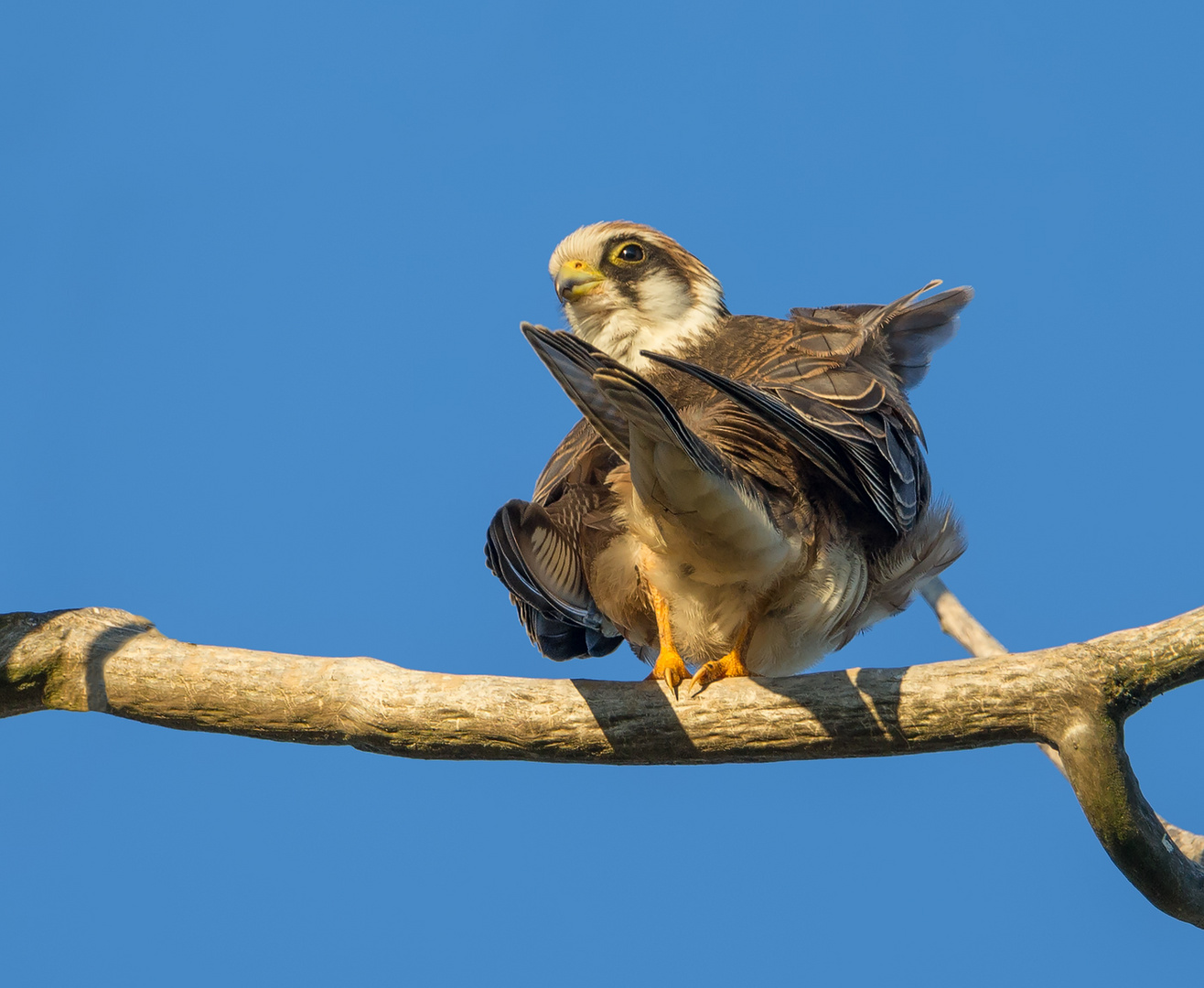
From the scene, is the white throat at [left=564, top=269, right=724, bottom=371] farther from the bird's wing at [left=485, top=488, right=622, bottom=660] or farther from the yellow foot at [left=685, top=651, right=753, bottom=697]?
the yellow foot at [left=685, top=651, right=753, bottom=697]

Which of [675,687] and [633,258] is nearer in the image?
[675,687]

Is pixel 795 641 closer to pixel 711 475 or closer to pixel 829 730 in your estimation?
pixel 829 730

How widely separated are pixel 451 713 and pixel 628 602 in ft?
2.19

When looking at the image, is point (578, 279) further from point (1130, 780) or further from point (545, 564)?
point (1130, 780)

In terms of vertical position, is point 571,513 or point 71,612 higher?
point 71,612

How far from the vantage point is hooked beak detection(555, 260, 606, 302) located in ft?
13.9

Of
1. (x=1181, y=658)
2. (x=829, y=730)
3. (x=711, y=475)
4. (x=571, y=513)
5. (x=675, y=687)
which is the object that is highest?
(x=571, y=513)

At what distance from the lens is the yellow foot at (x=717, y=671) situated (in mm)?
3443

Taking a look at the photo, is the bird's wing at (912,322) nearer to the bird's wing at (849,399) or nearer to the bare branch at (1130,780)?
the bird's wing at (849,399)

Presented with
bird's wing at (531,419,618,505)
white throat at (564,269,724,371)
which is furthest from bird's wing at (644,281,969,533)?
bird's wing at (531,419,618,505)

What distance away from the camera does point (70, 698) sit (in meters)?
3.62

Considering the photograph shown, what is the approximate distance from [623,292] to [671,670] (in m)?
1.46

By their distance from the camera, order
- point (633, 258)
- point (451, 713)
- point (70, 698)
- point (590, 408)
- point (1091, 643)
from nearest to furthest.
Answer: point (590, 408), point (1091, 643), point (451, 713), point (70, 698), point (633, 258)

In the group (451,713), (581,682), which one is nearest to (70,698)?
(451,713)
